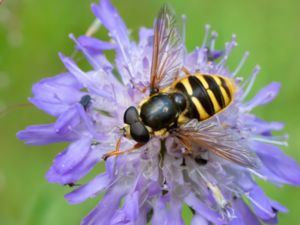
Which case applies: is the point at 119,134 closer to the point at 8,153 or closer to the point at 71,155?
the point at 71,155

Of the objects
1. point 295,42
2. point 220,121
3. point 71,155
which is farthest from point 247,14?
point 71,155

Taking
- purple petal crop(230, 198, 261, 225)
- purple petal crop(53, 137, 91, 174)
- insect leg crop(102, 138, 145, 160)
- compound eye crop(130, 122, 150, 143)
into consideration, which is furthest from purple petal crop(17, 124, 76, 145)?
purple petal crop(230, 198, 261, 225)

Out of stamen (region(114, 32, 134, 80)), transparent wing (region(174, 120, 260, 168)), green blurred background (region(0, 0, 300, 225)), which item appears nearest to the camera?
transparent wing (region(174, 120, 260, 168))

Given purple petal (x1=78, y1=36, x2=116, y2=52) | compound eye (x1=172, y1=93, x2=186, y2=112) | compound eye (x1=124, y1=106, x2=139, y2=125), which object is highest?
purple petal (x1=78, y1=36, x2=116, y2=52)

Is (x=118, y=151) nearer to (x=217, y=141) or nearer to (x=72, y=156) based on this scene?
(x=72, y=156)

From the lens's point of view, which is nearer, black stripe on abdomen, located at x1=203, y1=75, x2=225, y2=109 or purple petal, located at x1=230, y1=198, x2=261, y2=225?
black stripe on abdomen, located at x1=203, y1=75, x2=225, y2=109

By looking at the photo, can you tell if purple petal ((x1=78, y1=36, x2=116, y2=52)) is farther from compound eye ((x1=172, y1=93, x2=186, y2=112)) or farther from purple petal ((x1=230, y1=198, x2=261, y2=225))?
purple petal ((x1=230, y1=198, x2=261, y2=225))

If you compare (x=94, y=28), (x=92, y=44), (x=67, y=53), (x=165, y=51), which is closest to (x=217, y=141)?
(x=165, y=51)
